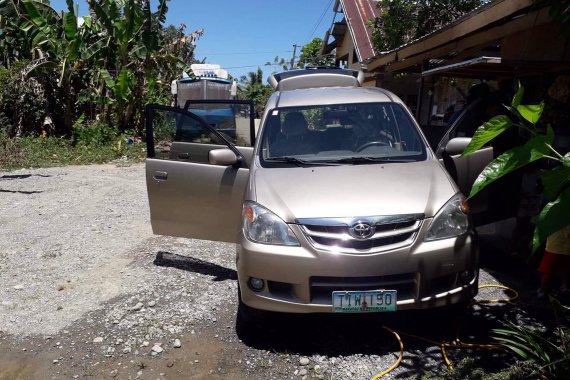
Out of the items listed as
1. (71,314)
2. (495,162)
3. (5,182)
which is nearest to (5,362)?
(71,314)

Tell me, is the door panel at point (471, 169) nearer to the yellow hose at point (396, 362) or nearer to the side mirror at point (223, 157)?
the yellow hose at point (396, 362)

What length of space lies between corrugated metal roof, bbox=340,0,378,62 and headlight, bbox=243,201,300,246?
17.4 m

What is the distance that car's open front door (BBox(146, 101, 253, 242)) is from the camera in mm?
4711

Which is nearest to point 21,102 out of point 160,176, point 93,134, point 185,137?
point 93,134

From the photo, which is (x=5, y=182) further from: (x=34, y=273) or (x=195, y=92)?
(x=195, y=92)

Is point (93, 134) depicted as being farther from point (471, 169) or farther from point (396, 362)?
point (396, 362)

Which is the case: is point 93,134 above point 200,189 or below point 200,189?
below

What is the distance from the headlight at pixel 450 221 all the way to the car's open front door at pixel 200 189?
72.2 inches

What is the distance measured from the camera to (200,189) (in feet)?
15.9

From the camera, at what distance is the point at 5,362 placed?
12.0ft

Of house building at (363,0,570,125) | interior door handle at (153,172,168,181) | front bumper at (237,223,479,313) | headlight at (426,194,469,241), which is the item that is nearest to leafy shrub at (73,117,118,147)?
house building at (363,0,570,125)

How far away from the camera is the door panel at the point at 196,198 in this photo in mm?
4738

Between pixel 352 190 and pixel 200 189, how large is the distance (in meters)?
1.76

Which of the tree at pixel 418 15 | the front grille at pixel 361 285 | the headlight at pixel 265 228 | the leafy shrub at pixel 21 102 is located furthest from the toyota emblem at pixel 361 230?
the leafy shrub at pixel 21 102
